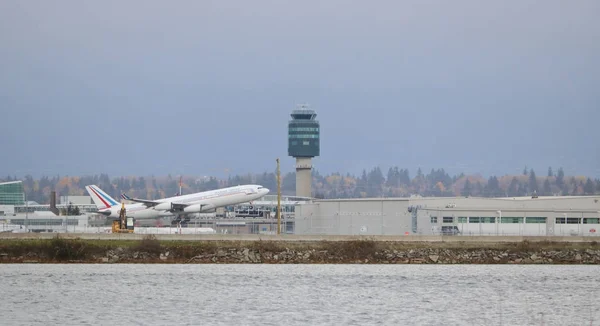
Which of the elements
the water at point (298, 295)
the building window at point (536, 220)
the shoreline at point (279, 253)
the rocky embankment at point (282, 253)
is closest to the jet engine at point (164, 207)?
the building window at point (536, 220)

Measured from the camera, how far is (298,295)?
177 ft

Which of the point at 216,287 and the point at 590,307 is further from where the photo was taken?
the point at 216,287

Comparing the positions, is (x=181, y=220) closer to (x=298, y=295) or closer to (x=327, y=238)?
(x=327, y=238)

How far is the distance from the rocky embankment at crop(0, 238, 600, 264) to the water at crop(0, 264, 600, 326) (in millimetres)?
2951

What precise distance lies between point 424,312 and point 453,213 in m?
63.8

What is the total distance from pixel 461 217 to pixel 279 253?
38.7m

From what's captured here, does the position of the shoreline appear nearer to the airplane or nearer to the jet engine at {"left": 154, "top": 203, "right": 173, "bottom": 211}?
the airplane

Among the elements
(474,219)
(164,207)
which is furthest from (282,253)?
(164,207)

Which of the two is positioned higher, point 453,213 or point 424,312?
point 453,213

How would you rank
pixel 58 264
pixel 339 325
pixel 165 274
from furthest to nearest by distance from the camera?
pixel 58 264 → pixel 165 274 → pixel 339 325

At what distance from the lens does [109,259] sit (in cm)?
7562

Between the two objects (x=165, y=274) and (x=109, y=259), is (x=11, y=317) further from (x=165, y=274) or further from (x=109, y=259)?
(x=109, y=259)

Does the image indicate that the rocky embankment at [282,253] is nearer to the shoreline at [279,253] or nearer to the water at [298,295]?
the shoreline at [279,253]

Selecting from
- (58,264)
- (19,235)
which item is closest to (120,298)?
(58,264)
